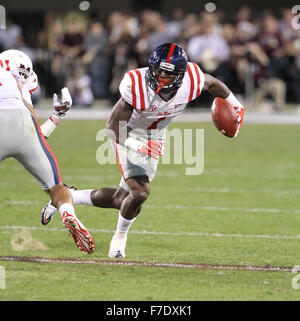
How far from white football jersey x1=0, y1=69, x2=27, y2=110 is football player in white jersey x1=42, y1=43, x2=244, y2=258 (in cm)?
64

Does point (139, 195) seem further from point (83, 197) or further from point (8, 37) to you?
point (8, 37)

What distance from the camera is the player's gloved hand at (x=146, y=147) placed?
504cm

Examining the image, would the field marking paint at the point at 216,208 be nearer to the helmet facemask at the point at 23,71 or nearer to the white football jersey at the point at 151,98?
the white football jersey at the point at 151,98

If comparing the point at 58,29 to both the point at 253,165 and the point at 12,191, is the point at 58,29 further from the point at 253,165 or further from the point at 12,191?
the point at 12,191

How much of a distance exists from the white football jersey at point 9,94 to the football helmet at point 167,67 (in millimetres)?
914

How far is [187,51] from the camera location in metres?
14.2

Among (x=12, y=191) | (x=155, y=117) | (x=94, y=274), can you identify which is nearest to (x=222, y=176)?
(x=12, y=191)

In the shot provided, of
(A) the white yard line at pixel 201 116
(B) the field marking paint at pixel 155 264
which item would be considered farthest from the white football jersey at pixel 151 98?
(A) the white yard line at pixel 201 116

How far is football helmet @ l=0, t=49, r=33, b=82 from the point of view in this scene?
5.16 metres

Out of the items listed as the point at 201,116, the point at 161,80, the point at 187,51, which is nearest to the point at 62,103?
the point at 161,80

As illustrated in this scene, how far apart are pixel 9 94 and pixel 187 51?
9.53m

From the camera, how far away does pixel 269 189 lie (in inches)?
316

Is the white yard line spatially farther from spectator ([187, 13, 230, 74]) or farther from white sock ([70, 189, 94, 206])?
white sock ([70, 189, 94, 206])

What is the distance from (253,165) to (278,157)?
0.78m
